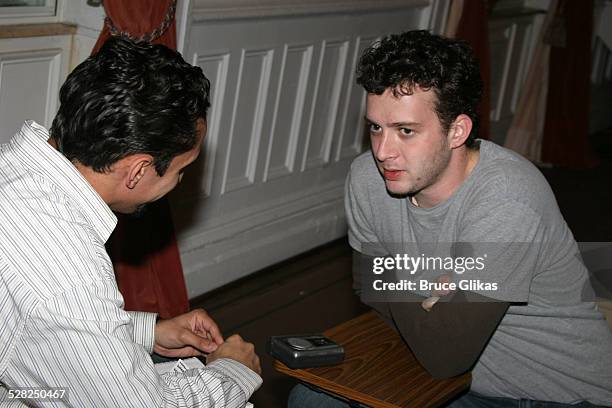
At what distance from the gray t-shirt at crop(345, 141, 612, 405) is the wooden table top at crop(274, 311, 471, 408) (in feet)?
0.66

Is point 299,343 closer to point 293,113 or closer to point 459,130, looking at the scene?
point 459,130

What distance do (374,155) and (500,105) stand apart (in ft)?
13.5

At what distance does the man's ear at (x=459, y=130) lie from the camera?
7.18ft

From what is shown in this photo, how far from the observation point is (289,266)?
4262mm

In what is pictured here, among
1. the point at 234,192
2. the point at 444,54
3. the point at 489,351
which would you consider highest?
the point at 444,54

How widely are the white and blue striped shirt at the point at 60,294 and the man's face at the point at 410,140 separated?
2.67ft

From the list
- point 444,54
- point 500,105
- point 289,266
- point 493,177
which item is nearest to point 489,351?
point 493,177

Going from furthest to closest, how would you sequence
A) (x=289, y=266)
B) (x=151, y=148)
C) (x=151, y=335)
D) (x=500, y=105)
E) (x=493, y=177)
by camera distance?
1. (x=500, y=105)
2. (x=289, y=266)
3. (x=493, y=177)
4. (x=151, y=335)
5. (x=151, y=148)

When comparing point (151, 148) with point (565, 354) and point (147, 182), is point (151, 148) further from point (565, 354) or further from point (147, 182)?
point (565, 354)

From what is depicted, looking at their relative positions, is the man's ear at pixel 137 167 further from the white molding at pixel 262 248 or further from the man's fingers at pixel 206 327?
the white molding at pixel 262 248

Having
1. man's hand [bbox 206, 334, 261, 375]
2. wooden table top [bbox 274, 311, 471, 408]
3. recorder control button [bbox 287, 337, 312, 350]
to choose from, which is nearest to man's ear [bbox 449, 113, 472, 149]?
wooden table top [bbox 274, 311, 471, 408]

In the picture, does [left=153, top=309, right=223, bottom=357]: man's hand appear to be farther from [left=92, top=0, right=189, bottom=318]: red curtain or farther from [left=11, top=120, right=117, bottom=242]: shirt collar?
[left=92, top=0, right=189, bottom=318]: red curtain

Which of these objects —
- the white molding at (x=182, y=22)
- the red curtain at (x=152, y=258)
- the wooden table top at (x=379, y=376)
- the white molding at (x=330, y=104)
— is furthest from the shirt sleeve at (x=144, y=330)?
the white molding at (x=330, y=104)

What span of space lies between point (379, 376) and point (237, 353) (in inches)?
12.3
